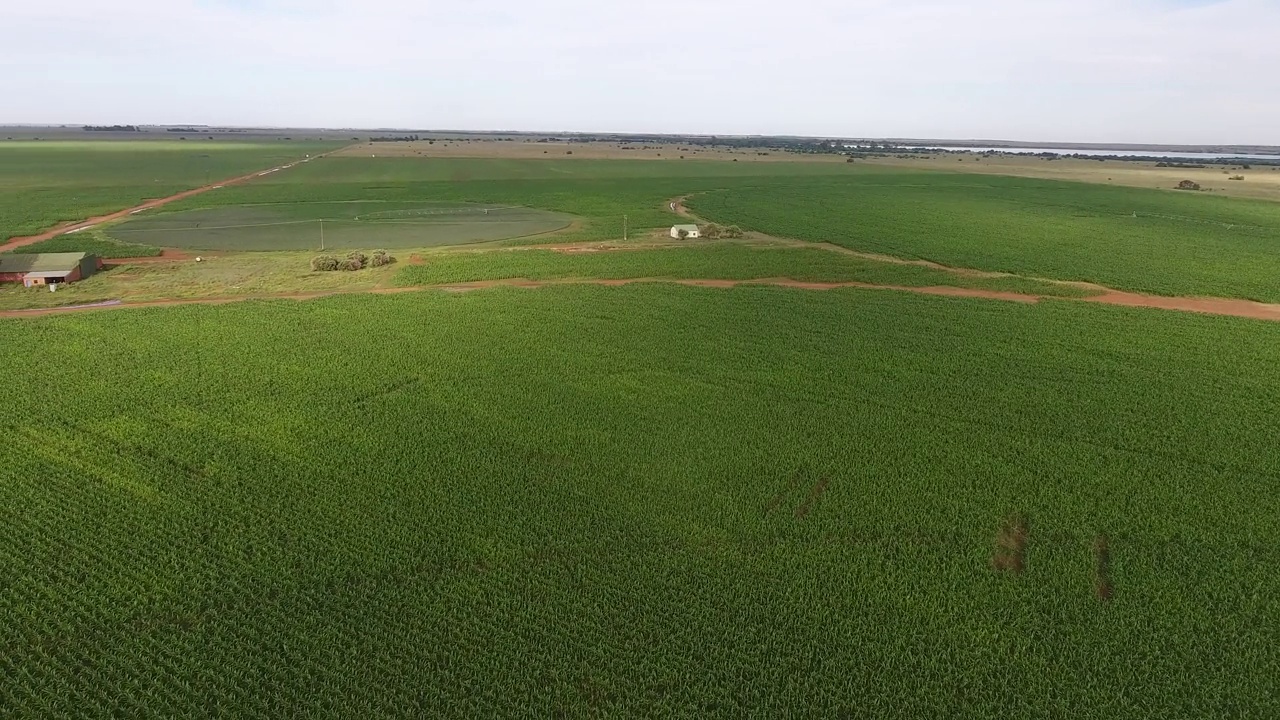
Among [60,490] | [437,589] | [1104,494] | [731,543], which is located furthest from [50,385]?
[1104,494]

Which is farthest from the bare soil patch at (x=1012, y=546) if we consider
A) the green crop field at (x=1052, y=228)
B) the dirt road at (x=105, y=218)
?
the dirt road at (x=105, y=218)

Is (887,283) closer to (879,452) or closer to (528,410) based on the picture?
(879,452)

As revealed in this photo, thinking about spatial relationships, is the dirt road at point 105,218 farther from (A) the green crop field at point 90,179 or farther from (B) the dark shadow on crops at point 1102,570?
(B) the dark shadow on crops at point 1102,570

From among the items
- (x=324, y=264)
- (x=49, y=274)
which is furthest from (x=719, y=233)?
(x=49, y=274)

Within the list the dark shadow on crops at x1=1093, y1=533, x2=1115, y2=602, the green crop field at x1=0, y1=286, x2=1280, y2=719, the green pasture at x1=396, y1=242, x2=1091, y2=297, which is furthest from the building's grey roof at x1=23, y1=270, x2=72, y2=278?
the dark shadow on crops at x1=1093, y1=533, x2=1115, y2=602

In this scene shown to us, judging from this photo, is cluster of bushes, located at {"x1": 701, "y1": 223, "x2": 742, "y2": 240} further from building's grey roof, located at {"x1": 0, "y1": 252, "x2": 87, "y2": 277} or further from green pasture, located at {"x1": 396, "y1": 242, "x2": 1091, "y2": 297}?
building's grey roof, located at {"x1": 0, "y1": 252, "x2": 87, "y2": 277}

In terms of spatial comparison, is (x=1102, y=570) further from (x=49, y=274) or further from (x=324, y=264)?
(x=49, y=274)
